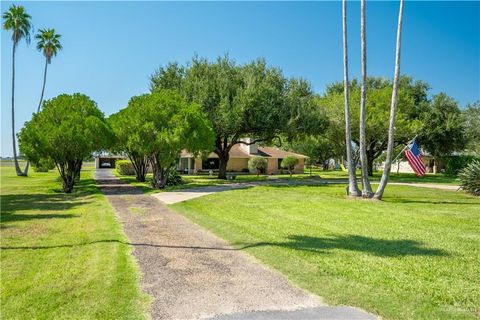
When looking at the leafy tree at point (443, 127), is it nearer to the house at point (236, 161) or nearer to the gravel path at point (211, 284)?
the house at point (236, 161)

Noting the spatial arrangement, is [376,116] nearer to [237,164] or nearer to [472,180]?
[472,180]

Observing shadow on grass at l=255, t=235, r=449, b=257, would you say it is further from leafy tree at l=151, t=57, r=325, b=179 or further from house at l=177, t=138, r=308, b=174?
house at l=177, t=138, r=308, b=174

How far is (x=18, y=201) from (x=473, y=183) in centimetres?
2546

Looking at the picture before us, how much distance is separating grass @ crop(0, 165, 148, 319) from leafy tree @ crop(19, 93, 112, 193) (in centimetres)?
1139

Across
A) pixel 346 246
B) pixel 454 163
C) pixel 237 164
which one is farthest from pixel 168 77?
pixel 454 163

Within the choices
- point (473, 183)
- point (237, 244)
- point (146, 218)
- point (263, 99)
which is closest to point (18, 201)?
point (146, 218)

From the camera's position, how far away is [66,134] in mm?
23047

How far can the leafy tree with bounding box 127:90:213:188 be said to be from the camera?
23984 millimetres

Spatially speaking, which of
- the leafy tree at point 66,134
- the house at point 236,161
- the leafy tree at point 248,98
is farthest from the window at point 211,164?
the leafy tree at point 66,134

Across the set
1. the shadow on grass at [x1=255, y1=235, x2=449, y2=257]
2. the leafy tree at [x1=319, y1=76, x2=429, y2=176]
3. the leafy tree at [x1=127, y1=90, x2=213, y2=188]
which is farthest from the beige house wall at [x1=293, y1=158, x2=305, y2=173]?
the shadow on grass at [x1=255, y1=235, x2=449, y2=257]

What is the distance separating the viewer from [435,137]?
1657 inches

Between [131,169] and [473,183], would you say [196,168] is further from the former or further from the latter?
[473,183]

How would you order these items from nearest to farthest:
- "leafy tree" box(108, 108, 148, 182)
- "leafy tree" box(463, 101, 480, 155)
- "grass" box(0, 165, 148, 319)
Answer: "grass" box(0, 165, 148, 319), "leafy tree" box(108, 108, 148, 182), "leafy tree" box(463, 101, 480, 155)

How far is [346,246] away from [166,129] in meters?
17.7
